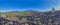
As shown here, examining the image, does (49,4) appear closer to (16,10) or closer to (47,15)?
(47,15)

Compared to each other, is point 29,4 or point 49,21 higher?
point 29,4

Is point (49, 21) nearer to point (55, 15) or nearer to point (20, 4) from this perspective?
point (55, 15)

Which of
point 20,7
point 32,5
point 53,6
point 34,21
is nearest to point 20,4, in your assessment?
point 20,7

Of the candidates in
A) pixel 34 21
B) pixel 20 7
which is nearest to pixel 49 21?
pixel 34 21

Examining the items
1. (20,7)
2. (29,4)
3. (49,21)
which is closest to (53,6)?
(49,21)

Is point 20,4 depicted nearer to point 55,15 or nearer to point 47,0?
point 47,0

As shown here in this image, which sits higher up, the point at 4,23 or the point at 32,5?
the point at 32,5

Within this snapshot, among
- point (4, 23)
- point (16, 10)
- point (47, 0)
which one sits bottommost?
point (4, 23)
